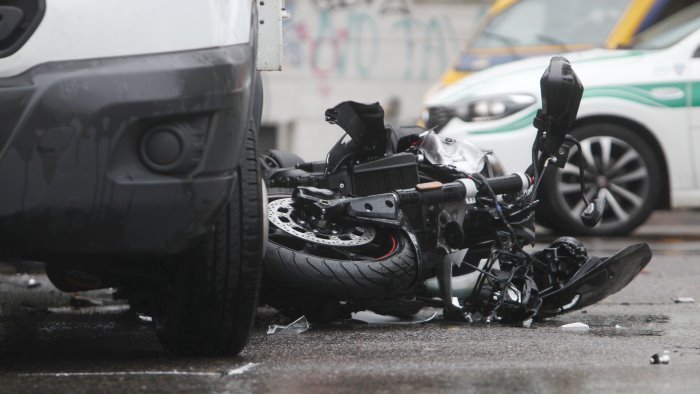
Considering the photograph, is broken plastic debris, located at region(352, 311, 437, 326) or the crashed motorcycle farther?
broken plastic debris, located at region(352, 311, 437, 326)

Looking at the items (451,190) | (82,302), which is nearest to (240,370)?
(451,190)

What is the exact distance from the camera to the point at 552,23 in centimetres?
1144

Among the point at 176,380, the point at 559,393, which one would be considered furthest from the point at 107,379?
the point at 559,393

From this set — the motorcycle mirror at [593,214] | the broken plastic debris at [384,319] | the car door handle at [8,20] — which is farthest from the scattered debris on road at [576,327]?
the car door handle at [8,20]

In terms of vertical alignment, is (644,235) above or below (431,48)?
below

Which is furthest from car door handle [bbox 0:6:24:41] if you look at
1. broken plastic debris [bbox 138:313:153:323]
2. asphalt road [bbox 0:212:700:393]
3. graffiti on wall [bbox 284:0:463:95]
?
graffiti on wall [bbox 284:0:463:95]

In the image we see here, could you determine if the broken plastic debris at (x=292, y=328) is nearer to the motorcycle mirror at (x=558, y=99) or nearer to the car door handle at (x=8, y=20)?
the motorcycle mirror at (x=558, y=99)

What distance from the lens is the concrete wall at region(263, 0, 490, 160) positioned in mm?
17484

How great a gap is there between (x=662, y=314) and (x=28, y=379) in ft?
8.78

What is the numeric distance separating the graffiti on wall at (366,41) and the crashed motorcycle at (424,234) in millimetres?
12039

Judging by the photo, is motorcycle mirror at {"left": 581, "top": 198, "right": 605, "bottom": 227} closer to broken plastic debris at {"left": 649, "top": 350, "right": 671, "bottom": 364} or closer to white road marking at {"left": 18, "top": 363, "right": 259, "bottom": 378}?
broken plastic debris at {"left": 649, "top": 350, "right": 671, "bottom": 364}

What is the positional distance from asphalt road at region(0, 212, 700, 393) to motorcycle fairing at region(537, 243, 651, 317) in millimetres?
90

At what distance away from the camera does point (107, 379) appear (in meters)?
3.86

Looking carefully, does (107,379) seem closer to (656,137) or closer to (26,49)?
(26,49)
